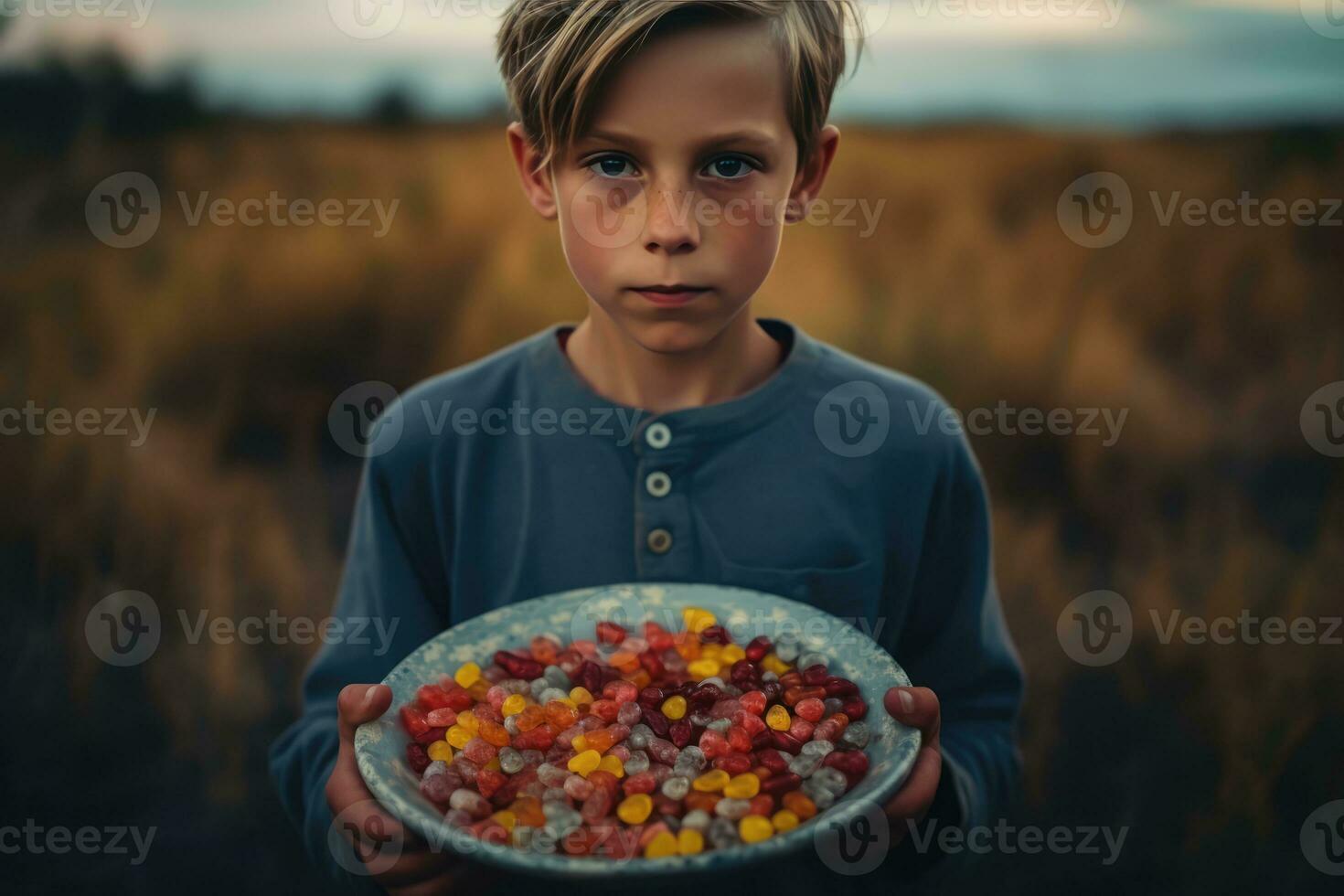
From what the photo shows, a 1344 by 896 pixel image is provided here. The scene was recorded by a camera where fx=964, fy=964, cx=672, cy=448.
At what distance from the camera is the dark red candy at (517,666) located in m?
0.52

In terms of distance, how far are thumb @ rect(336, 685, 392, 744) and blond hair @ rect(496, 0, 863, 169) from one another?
0.30 m

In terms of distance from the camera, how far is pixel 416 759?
18.2 inches

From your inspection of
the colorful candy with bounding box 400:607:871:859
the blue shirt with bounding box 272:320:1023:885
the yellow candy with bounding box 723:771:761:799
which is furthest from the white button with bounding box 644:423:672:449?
the yellow candy with bounding box 723:771:761:799

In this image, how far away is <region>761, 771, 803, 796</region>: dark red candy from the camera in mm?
462

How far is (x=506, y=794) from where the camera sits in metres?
0.47

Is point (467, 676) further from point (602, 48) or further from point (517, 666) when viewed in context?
point (602, 48)

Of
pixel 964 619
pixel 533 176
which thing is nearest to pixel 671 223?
pixel 533 176

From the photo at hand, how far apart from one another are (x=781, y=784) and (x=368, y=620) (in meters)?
0.31

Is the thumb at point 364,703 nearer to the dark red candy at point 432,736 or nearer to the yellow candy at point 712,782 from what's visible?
the dark red candy at point 432,736

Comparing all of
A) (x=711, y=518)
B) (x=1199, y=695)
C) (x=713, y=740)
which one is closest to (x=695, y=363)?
(x=711, y=518)

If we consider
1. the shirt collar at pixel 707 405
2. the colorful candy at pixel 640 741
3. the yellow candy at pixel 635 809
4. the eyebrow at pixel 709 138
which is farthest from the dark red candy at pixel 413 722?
the eyebrow at pixel 709 138

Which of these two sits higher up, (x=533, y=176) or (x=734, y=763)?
(x=533, y=176)

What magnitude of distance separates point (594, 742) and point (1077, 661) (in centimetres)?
54

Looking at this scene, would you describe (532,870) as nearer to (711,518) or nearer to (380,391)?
(711,518)
